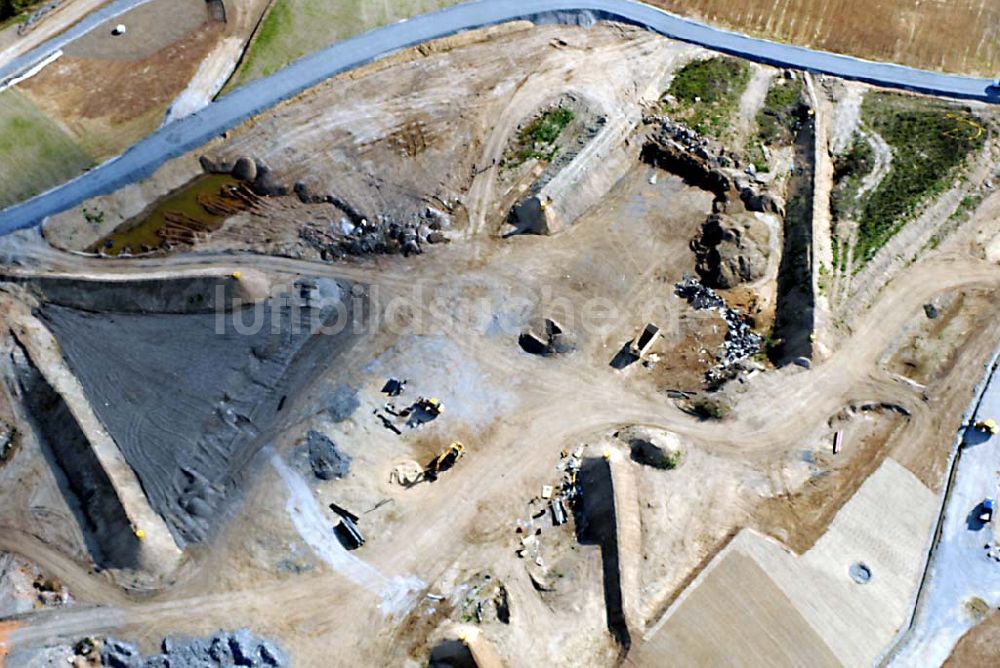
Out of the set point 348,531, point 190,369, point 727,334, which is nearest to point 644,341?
point 727,334

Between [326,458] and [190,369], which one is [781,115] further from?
[190,369]

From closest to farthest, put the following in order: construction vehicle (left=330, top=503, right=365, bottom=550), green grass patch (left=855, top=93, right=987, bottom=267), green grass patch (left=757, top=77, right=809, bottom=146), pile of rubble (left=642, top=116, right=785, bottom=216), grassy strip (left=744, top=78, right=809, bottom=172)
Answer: construction vehicle (left=330, top=503, right=365, bottom=550) → green grass patch (left=855, top=93, right=987, bottom=267) → pile of rubble (left=642, top=116, right=785, bottom=216) → grassy strip (left=744, top=78, right=809, bottom=172) → green grass patch (left=757, top=77, right=809, bottom=146)

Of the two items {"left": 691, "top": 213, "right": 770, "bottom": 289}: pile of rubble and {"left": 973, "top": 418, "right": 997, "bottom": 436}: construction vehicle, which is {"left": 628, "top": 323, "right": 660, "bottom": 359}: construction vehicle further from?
{"left": 973, "top": 418, "right": 997, "bottom": 436}: construction vehicle

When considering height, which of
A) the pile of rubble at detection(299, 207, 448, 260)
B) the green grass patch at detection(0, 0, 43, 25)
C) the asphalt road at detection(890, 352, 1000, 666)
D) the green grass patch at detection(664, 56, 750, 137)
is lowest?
the asphalt road at detection(890, 352, 1000, 666)

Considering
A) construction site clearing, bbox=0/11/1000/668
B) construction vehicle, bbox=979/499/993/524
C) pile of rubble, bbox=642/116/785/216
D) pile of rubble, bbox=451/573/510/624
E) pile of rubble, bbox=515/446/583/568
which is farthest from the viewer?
pile of rubble, bbox=642/116/785/216

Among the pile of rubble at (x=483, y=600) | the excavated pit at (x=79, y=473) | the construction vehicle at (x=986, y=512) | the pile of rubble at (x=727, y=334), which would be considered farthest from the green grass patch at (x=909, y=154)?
the excavated pit at (x=79, y=473)

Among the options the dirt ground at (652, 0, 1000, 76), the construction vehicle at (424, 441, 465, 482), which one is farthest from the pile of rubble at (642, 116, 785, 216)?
the construction vehicle at (424, 441, 465, 482)

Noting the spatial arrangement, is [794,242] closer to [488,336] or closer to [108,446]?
[488,336]
